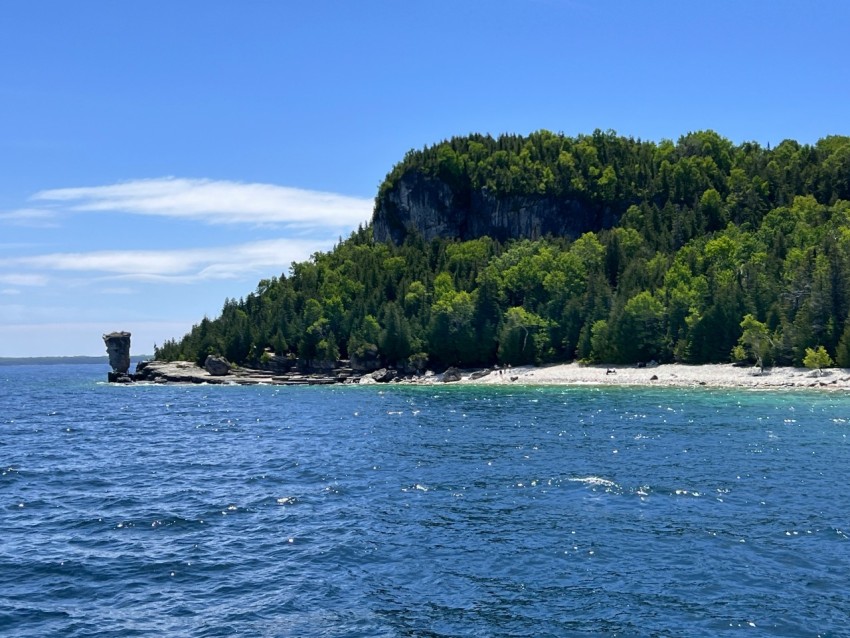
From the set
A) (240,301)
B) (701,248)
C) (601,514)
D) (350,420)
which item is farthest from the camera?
(240,301)

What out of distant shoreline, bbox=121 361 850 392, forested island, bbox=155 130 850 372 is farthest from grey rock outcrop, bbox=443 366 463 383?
forested island, bbox=155 130 850 372

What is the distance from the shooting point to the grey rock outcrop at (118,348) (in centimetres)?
18212

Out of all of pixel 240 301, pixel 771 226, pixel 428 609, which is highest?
pixel 771 226

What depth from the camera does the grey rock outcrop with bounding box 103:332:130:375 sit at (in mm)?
182125

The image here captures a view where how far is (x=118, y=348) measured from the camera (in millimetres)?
183000

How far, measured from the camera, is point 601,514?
34500 millimetres

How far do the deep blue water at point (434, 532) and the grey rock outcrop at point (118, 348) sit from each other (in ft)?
405

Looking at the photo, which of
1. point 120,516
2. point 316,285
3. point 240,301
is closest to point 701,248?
point 316,285

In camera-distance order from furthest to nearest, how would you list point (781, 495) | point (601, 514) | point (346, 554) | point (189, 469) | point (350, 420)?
1. point (350, 420)
2. point (189, 469)
3. point (781, 495)
4. point (601, 514)
5. point (346, 554)

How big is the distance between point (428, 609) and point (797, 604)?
10510 mm

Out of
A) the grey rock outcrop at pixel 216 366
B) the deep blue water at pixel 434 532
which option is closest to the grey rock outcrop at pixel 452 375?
the grey rock outcrop at pixel 216 366

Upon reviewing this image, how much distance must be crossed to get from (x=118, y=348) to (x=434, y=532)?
165908 millimetres

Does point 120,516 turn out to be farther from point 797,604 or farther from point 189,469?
Answer: point 797,604

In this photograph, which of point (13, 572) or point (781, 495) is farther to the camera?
point (781, 495)
